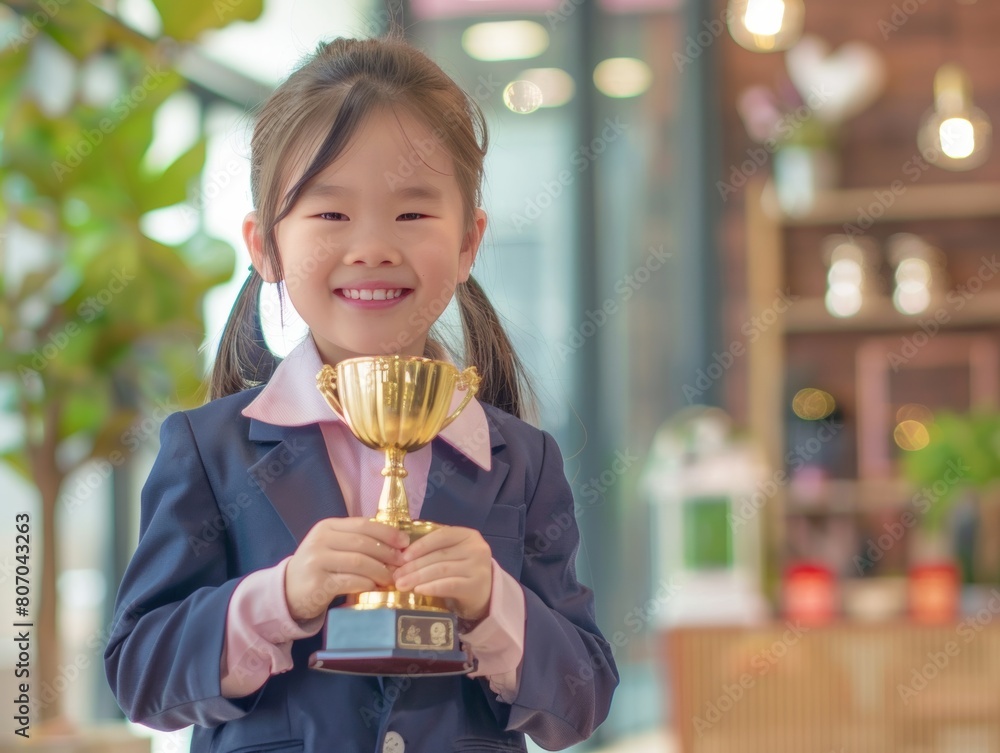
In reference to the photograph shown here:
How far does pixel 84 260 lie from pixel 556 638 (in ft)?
4.59

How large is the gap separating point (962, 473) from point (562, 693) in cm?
391

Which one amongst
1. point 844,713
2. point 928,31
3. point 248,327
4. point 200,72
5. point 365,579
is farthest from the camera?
point 928,31

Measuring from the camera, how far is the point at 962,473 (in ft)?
14.9

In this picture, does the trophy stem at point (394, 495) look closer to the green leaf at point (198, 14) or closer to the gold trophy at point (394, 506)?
the gold trophy at point (394, 506)

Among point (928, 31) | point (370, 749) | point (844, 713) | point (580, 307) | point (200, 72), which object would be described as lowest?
point (844, 713)

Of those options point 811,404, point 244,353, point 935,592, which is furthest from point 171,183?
point 811,404

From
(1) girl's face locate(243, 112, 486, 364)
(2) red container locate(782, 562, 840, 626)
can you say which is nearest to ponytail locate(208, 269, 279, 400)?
(1) girl's face locate(243, 112, 486, 364)

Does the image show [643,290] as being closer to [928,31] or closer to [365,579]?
[928,31]

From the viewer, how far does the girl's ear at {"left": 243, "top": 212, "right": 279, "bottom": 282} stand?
3.55 feet

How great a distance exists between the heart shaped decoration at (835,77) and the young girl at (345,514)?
453 cm

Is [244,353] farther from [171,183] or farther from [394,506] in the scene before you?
[171,183]

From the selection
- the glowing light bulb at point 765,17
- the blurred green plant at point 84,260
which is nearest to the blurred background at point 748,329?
the glowing light bulb at point 765,17

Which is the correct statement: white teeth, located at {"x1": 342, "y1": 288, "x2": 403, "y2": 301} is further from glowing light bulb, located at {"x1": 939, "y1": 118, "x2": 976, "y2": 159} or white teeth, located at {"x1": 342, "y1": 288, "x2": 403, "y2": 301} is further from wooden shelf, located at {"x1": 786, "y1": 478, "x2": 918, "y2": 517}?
glowing light bulb, located at {"x1": 939, "y1": 118, "x2": 976, "y2": 159}

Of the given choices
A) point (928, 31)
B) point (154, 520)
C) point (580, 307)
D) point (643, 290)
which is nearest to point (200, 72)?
point (580, 307)
